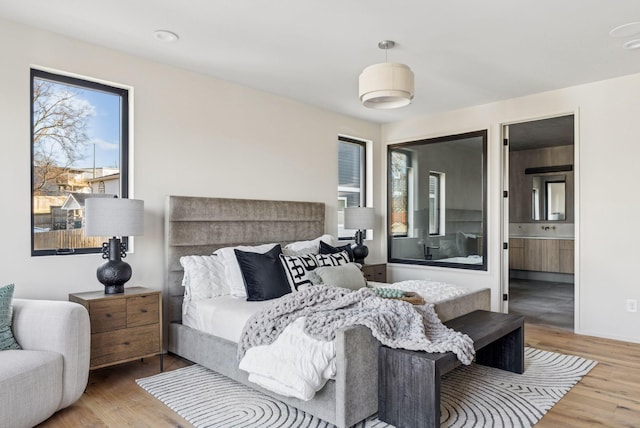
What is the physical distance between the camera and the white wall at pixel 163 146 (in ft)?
9.78

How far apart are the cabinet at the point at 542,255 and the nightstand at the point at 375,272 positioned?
4.12 meters

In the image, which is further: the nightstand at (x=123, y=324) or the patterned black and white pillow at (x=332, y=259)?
the patterned black and white pillow at (x=332, y=259)

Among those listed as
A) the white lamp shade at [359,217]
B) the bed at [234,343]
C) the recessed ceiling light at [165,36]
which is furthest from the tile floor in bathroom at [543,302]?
the recessed ceiling light at [165,36]

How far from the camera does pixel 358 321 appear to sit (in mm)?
2396

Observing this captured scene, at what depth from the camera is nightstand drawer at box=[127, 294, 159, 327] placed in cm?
306

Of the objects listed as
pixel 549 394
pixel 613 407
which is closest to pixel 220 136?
pixel 549 394

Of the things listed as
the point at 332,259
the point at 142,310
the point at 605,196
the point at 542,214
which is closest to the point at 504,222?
the point at 605,196

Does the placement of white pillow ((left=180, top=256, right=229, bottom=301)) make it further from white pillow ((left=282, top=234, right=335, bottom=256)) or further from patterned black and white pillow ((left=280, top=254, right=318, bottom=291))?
white pillow ((left=282, top=234, right=335, bottom=256))

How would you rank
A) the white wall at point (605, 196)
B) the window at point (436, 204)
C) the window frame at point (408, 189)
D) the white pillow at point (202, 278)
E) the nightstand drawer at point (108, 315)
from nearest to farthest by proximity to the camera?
the nightstand drawer at point (108, 315)
the white pillow at point (202, 278)
the white wall at point (605, 196)
the window at point (436, 204)
the window frame at point (408, 189)

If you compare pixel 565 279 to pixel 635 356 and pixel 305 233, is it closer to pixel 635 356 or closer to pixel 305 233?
pixel 635 356

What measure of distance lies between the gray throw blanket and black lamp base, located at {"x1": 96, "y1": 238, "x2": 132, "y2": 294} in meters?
1.07

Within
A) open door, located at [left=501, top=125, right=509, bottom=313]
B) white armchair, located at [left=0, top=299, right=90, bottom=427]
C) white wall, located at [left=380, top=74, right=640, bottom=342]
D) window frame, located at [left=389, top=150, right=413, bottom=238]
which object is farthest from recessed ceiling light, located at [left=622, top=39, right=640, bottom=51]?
white armchair, located at [left=0, top=299, right=90, bottom=427]

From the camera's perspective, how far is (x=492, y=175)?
5.05 metres

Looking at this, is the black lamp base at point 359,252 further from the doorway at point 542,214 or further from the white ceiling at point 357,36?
the doorway at point 542,214
